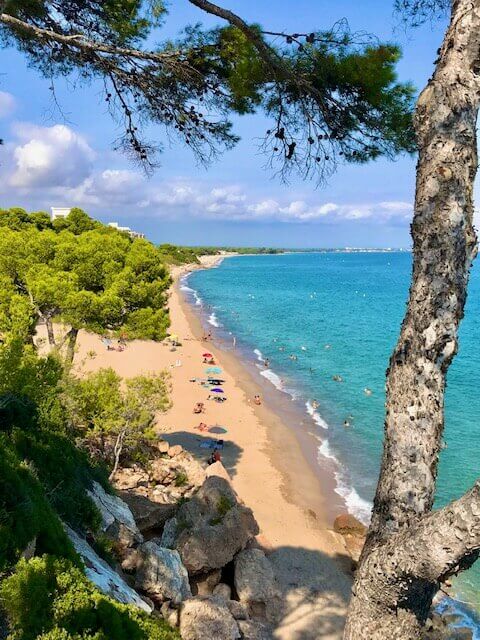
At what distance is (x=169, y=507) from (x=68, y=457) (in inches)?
162

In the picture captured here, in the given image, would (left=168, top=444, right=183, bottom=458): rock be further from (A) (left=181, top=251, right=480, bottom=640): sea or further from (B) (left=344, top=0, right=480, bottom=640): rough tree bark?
(B) (left=344, top=0, right=480, bottom=640): rough tree bark

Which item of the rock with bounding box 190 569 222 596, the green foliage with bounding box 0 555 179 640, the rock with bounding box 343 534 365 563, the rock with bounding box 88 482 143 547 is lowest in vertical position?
the rock with bounding box 343 534 365 563

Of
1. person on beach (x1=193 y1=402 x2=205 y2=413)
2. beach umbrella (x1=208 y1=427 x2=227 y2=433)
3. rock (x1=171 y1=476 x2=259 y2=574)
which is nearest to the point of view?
rock (x1=171 y1=476 x2=259 y2=574)

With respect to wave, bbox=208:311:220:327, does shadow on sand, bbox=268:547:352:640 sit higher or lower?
lower

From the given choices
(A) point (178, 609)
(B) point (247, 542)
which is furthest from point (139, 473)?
(A) point (178, 609)

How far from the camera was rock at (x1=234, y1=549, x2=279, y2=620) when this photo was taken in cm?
971

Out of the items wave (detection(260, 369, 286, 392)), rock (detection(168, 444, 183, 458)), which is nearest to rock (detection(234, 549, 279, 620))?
rock (detection(168, 444, 183, 458))

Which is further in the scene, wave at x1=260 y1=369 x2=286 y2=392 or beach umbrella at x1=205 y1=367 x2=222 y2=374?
beach umbrella at x1=205 y1=367 x2=222 y2=374

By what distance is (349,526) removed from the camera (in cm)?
1391

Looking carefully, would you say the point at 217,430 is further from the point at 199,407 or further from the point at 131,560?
the point at 131,560

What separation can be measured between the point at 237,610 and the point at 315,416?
1560cm

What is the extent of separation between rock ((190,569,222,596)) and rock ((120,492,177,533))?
154 cm

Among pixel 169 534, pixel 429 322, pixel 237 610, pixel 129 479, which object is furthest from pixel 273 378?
pixel 429 322

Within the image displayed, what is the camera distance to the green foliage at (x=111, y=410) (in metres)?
12.8
